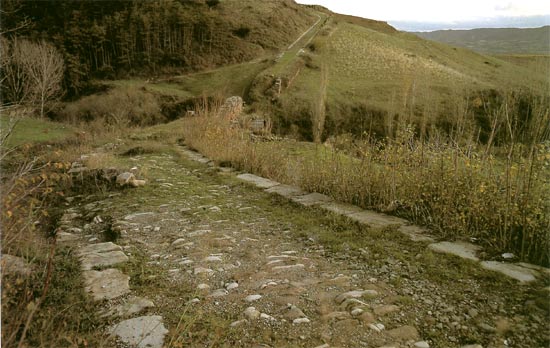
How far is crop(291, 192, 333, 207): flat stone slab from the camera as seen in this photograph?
4.62 meters

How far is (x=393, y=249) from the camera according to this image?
3.34 meters

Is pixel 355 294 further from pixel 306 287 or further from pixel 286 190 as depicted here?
pixel 286 190

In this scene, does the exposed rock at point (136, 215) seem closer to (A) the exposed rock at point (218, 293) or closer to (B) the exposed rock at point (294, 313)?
(A) the exposed rock at point (218, 293)

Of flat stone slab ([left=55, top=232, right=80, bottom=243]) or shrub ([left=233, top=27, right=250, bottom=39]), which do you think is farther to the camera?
shrub ([left=233, top=27, right=250, bottom=39])

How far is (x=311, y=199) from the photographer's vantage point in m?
4.77

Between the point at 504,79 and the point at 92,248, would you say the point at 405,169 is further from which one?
the point at 504,79

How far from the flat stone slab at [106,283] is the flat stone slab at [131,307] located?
0.15 meters

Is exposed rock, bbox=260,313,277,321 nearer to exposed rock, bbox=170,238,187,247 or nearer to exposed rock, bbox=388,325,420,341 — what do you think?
exposed rock, bbox=388,325,420,341

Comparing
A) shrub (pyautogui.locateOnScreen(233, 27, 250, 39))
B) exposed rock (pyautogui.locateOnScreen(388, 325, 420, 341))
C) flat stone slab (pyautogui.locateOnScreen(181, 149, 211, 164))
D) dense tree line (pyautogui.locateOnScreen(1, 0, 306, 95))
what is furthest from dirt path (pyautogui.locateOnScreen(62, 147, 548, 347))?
shrub (pyautogui.locateOnScreen(233, 27, 250, 39))

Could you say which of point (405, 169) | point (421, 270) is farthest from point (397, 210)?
point (421, 270)

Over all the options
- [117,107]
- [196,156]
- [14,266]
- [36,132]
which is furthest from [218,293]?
[117,107]

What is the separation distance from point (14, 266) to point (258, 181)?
353cm

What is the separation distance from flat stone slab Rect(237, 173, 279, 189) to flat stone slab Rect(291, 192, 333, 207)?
759 millimetres

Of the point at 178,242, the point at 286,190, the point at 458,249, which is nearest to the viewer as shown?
the point at 458,249
